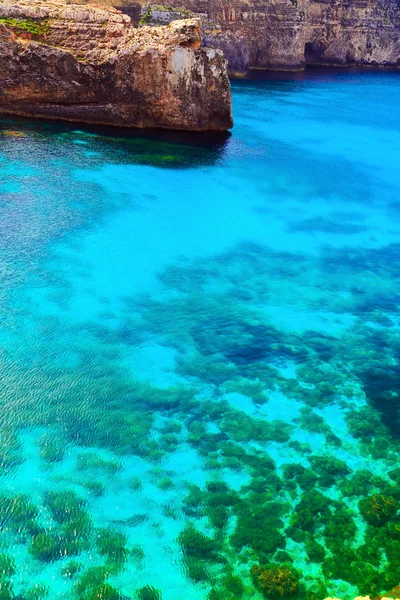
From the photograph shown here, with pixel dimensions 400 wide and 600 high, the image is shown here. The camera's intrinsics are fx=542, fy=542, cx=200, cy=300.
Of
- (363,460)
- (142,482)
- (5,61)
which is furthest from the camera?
(5,61)

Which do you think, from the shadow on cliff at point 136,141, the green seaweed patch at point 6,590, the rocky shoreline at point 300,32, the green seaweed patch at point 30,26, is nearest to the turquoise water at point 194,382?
the green seaweed patch at point 6,590

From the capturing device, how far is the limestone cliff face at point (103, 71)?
34.1 metres

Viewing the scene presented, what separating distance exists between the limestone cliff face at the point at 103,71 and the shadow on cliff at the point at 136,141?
712 millimetres

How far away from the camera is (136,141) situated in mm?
35500

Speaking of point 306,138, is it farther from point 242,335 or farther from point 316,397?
point 316,397

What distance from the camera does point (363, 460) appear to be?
1398 cm

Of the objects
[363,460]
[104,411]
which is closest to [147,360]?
[104,411]

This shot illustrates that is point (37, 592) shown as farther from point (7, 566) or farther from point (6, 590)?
point (7, 566)

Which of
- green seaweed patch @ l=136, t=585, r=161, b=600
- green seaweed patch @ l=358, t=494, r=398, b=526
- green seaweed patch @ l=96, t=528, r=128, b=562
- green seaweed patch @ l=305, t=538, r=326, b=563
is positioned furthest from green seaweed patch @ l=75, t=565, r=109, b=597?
green seaweed patch @ l=358, t=494, r=398, b=526

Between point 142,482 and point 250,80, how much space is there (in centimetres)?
5405

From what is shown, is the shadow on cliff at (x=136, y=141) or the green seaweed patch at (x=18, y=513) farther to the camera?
the shadow on cliff at (x=136, y=141)

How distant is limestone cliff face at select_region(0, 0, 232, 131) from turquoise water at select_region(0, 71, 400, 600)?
574cm

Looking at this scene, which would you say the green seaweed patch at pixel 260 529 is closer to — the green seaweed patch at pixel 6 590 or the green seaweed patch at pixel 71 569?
the green seaweed patch at pixel 71 569

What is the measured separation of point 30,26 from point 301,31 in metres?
37.6
